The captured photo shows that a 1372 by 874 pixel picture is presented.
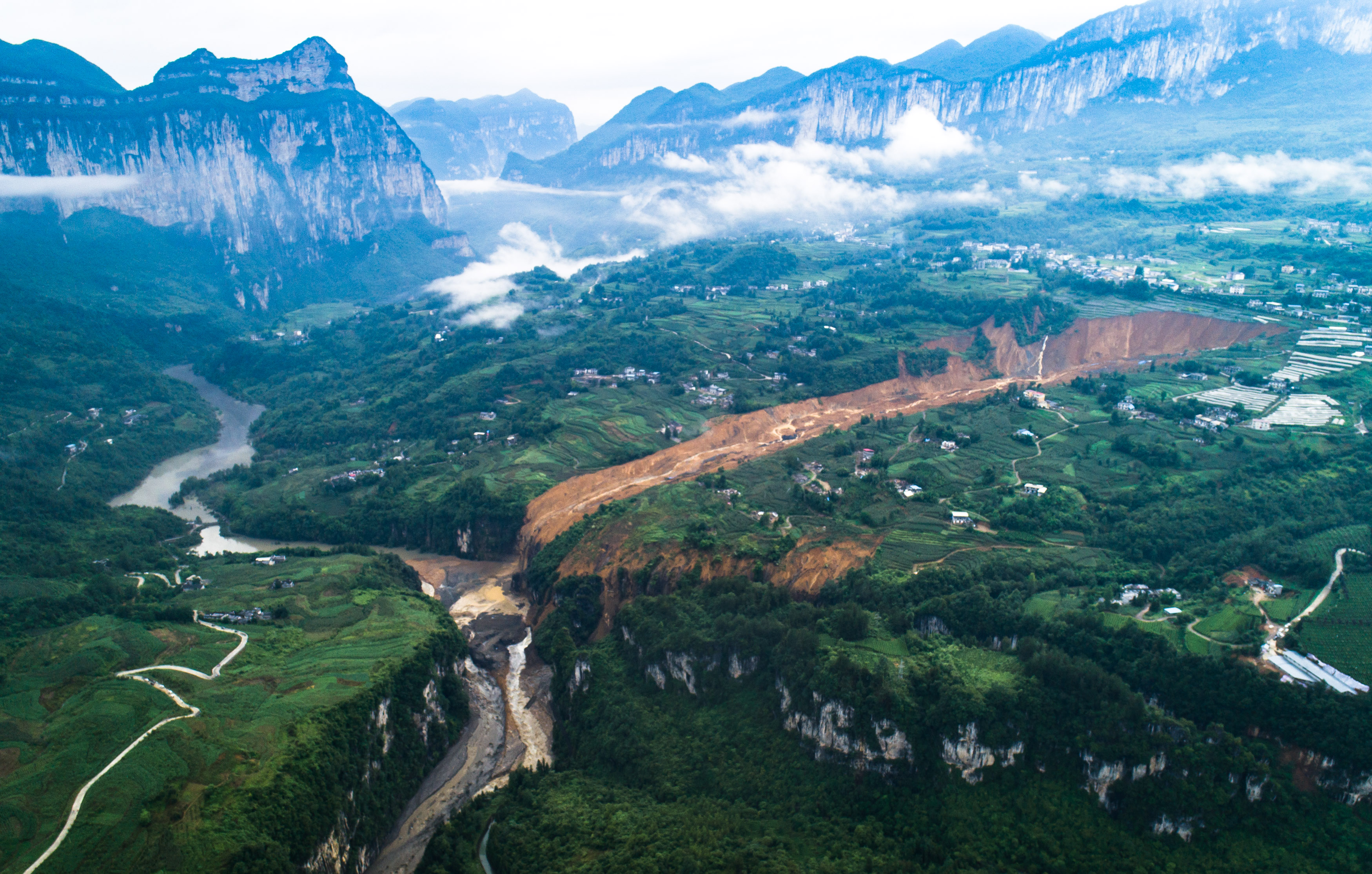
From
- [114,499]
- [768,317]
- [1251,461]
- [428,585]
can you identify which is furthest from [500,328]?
[1251,461]

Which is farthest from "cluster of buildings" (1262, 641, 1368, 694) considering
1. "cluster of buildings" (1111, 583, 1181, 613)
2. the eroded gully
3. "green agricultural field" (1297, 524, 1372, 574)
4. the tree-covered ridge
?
the eroded gully

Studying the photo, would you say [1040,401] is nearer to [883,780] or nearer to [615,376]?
[615,376]

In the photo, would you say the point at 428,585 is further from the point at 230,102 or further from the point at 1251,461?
the point at 230,102

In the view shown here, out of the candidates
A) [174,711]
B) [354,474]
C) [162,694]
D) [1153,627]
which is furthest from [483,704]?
[354,474]

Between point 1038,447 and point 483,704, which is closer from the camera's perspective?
point 483,704

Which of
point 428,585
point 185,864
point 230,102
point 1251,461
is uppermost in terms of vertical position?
point 230,102

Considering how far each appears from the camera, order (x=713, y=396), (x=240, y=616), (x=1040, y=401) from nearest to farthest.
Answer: (x=240, y=616) < (x=1040, y=401) < (x=713, y=396)

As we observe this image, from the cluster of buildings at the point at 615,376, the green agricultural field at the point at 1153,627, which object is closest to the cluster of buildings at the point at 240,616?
the green agricultural field at the point at 1153,627
